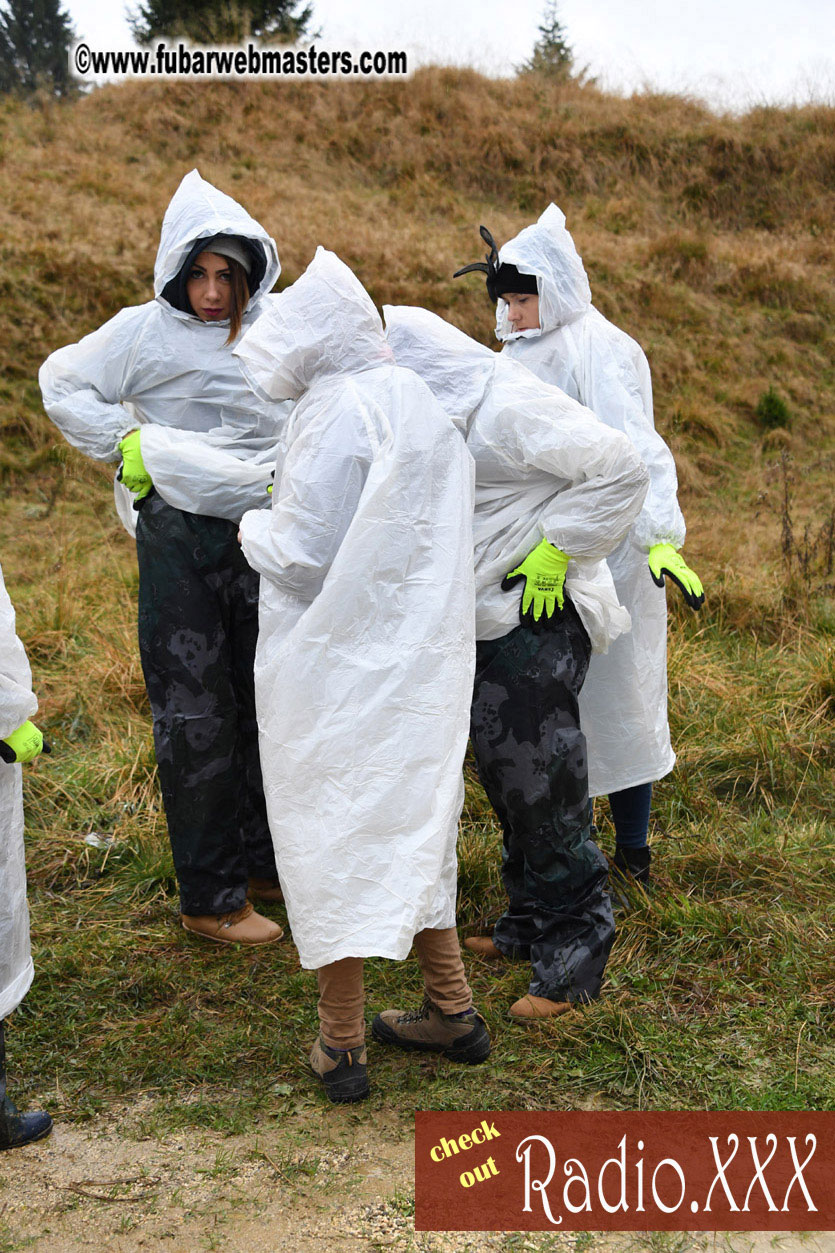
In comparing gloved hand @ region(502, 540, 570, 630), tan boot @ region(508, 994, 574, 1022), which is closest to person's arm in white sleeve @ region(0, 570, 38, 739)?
gloved hand @ region(502, 540, 570, 630)

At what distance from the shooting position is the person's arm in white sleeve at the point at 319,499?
6.80ft

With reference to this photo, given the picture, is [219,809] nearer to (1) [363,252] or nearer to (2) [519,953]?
(2) [519,953]

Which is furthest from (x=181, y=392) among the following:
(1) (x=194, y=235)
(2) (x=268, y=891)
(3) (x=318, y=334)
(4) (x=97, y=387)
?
(2) (x=268, y=891)

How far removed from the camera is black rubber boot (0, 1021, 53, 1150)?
2.16 m

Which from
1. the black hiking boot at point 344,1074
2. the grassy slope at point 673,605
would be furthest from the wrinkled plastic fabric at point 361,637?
the grassy slope at point 673,605

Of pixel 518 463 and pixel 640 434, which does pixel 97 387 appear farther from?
pixel 640 434

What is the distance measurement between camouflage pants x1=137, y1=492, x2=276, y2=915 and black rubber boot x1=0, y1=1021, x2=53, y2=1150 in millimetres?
800

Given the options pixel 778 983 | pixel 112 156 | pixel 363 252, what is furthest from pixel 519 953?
pixel 112 156

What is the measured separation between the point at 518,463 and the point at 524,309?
26.0 inches

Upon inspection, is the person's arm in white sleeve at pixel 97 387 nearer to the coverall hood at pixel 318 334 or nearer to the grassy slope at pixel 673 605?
the coverall hood at pixel 318 334

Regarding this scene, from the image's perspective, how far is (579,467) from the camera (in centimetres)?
226

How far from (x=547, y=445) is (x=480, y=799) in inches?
68.1

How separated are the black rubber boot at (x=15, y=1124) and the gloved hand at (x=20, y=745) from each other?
1.75ft

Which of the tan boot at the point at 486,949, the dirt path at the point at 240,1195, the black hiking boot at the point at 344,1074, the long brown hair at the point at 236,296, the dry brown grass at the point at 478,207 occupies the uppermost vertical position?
the dry brown grass at the point at 478,207
